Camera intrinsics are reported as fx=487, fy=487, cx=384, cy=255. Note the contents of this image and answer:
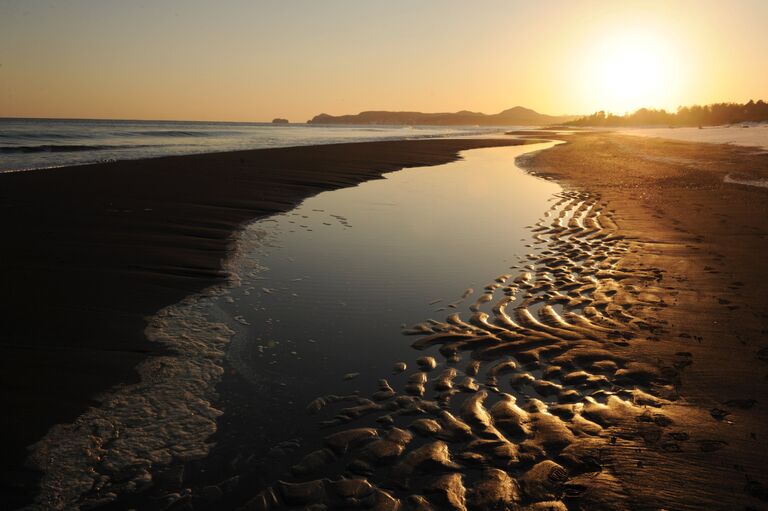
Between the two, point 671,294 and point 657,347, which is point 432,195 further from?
point 657,347

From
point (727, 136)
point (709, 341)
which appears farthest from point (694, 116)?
point (709, 341)

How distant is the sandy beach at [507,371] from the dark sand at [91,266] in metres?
0.03

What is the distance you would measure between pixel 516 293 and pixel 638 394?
9.61 ft

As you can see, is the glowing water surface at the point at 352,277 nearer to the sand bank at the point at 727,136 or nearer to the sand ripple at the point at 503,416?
the sand ripple at the point at 503,416

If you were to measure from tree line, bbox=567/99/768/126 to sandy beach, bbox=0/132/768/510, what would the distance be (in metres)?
123

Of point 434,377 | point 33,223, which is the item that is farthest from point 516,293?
point 33,223

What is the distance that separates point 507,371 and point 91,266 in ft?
21.0

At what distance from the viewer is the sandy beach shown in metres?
3.26

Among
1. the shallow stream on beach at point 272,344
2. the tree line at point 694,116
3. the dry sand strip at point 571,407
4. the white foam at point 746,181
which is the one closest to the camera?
the dry sand strip at point 571,407

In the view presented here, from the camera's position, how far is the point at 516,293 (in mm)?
7238

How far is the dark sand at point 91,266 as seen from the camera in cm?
427

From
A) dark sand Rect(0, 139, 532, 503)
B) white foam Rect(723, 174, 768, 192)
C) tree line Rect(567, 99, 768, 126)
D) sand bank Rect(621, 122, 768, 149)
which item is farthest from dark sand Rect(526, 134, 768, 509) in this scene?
tree line Rect(567, 99, 768, 126)

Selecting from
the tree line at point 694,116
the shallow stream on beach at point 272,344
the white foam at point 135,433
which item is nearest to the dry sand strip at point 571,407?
the shallow stream on beach at point 272,344

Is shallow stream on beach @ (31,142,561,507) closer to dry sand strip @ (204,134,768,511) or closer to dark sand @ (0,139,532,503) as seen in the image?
dark sand @ (0,139,532,503)
